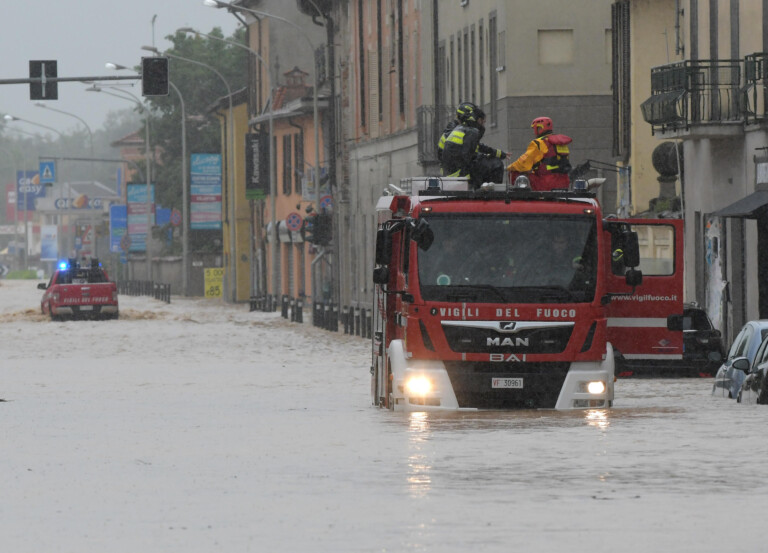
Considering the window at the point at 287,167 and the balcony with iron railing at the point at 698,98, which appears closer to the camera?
the balcony with iron railing at the point at 698,98

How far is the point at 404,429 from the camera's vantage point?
17625mm

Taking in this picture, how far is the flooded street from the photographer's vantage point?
10.6m

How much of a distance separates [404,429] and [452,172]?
4035mm

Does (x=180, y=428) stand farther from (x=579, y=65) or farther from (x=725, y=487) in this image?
(x=579, y=65)

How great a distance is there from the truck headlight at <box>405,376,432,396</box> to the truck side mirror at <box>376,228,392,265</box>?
3.83ft

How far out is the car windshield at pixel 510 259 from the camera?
18.9m

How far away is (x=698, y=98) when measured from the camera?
3684cm

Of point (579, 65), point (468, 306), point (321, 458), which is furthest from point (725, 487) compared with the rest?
point (579, 65)

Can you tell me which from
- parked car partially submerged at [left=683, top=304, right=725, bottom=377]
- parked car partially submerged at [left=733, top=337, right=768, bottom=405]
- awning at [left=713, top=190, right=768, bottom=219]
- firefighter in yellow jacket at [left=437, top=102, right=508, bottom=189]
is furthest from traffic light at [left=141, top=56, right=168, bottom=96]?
parked car partially submerged at [left=733, top=337, right=768, bottom=405]

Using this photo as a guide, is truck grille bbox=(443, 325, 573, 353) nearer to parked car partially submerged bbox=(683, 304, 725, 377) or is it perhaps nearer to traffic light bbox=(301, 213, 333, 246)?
parked car partially submerged bbox=(683, 304, 725, 377)

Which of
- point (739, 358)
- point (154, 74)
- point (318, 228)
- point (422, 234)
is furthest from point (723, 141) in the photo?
point (318, 228)

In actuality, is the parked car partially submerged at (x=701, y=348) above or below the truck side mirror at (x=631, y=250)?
below

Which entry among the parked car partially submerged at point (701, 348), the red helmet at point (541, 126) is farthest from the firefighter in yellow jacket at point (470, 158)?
the parked car partially submerged at point (701, 348)

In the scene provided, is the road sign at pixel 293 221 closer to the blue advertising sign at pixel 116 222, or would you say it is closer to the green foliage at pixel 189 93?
the green foliage at pixel 189 93
